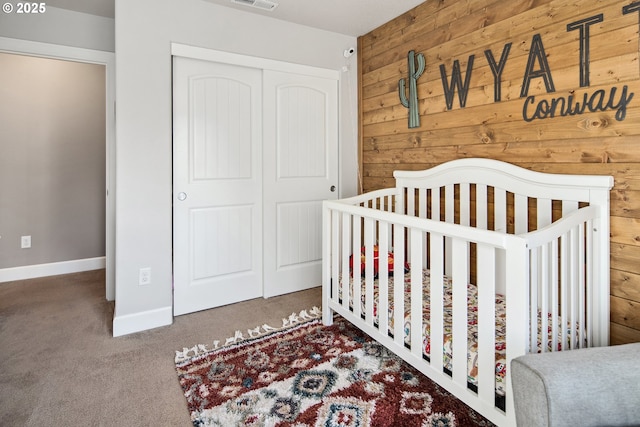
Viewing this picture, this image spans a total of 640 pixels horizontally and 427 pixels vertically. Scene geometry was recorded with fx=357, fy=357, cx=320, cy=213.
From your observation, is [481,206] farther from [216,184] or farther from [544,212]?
[216,184]

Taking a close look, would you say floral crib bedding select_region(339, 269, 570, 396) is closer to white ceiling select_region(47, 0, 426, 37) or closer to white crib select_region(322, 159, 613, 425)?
white crib select_region(322, 159, 613, 425)

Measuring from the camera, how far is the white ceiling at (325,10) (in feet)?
8.21

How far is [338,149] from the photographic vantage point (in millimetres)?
3230

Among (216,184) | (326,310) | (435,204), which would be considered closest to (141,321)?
(216,184)

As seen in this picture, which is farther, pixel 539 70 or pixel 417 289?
pixel 539 70

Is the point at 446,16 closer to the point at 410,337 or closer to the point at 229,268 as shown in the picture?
the point at 410,337

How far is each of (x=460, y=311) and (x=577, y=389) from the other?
1.53 ft

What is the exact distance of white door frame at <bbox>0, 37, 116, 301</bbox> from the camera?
98.0 inches

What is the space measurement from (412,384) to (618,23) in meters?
1.83

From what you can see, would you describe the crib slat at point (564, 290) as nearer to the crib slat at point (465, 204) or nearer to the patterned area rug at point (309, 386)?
the patterned area rug at point (309, 386)

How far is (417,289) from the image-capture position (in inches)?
60.1

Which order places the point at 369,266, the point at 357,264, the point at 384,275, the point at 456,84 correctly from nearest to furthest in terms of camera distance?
the point at 384,275
the point at 369,266
the point at 357,264
the point at 456,84

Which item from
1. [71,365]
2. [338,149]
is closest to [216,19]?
[338,149]

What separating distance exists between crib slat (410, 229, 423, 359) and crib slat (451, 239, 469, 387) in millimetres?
176
